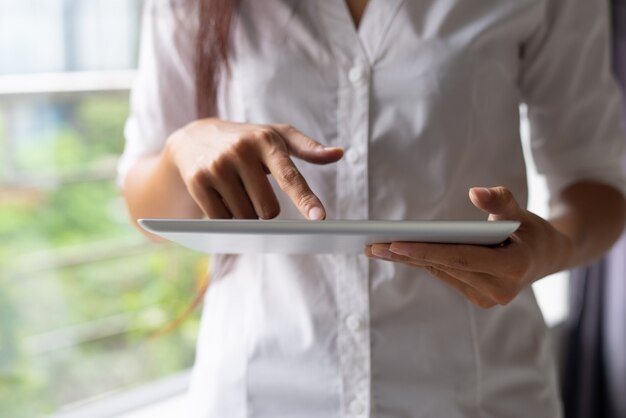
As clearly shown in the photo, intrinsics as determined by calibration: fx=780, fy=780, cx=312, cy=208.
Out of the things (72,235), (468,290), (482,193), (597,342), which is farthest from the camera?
(597,342)

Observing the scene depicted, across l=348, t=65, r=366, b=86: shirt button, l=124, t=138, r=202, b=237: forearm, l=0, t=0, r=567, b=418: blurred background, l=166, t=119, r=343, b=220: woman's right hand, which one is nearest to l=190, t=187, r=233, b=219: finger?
l=166, t=119, r=343, b=220: woman's right hand

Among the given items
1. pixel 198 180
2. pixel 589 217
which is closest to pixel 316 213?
pixel 198 180

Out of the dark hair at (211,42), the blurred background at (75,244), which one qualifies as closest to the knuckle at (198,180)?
the dark hair at (211,42)

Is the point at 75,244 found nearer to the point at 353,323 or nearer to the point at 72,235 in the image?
the point at 72,235

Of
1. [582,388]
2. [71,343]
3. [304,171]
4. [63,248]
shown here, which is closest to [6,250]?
[63,248]

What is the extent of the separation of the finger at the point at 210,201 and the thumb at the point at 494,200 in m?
0.23

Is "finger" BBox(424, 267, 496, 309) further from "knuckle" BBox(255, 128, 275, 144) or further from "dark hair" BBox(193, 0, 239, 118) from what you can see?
"dark hair" BBox(193, 0, 239, 118)

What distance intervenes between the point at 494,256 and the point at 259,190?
21 cm

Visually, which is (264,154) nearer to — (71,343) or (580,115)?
(580,115)

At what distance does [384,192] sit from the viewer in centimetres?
84

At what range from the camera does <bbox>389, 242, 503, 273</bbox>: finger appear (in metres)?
0.62

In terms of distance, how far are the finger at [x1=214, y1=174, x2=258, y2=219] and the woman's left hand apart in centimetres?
12

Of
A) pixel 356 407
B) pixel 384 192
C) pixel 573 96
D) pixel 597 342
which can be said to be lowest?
pixel 597 342

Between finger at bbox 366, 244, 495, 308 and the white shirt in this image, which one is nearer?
finger at bbox 366, 244, 495, 308
